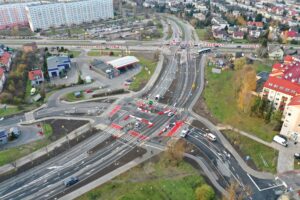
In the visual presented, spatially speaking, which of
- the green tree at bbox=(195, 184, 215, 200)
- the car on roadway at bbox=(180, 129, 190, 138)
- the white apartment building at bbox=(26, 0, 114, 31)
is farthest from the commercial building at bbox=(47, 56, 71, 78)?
the white apartment building at bbox=(26, 0, 114, 31)

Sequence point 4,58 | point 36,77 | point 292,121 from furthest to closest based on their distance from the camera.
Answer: point 4,58
point 36,77
point 292,121

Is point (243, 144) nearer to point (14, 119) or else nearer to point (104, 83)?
point (104, 83)

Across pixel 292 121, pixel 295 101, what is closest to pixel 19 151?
pixel 292 121

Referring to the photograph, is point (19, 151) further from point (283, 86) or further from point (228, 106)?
point (283, 86)

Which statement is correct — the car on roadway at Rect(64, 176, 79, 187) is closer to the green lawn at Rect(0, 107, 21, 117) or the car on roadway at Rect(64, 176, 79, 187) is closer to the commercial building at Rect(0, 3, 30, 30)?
the green lawn at Rect(0, 107, 21, 117)

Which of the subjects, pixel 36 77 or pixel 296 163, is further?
pixel 36 77

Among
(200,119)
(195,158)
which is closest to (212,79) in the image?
(200,119)

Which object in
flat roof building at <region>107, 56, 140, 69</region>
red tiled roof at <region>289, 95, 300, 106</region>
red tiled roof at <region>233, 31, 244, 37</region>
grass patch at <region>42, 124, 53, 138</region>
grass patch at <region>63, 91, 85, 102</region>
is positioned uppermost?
red tiled roof at <region>289, 95, 300, 106</region>
